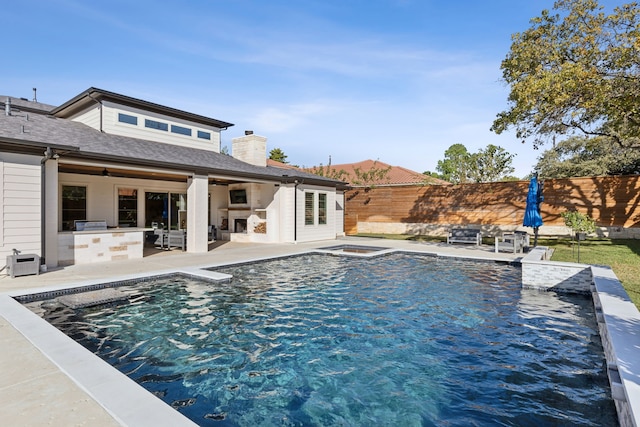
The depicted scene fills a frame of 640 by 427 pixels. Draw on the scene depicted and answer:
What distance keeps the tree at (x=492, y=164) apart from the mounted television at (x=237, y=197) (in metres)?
18.9

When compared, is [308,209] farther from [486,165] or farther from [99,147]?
[486,165]

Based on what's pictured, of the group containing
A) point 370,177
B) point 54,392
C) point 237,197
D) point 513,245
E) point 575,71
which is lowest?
point 54,392

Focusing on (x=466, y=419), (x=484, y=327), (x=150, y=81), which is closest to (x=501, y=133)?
(x=484, y=327)

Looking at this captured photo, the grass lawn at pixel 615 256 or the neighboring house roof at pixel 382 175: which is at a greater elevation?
the neighboring house roof at pixel 382 175

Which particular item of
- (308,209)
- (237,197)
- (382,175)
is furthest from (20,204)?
(382,175)

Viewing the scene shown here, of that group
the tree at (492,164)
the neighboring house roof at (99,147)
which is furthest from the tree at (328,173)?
the neighboring house roof at (99,147)

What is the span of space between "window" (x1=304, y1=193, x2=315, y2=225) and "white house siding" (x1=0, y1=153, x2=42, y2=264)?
1112 cm

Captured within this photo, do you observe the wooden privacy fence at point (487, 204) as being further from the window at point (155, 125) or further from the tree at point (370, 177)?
the window at point (155, 125)

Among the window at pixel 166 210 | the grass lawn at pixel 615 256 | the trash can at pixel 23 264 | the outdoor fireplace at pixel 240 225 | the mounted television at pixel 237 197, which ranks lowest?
the grass lawn at pixel 615 256

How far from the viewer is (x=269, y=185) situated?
1788 cm

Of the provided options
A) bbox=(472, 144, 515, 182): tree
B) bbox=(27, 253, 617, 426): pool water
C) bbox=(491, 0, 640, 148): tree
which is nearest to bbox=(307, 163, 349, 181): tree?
bbox=(472, 144, 515, 182): tree

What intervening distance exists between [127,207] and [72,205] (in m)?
2.11

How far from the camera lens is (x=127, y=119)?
14797 millimetres

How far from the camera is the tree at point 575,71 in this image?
11562 millimetres
